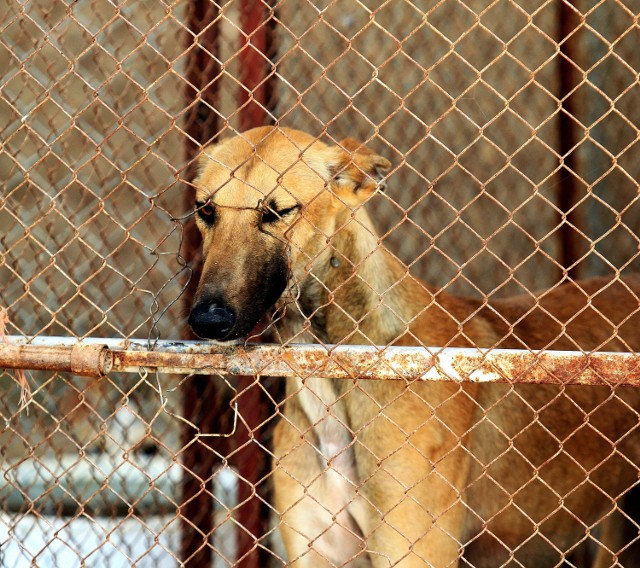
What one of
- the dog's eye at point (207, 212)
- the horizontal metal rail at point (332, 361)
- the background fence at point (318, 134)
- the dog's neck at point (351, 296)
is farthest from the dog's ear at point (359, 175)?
the background fence at point (318, 134)

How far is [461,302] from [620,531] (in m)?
1.46

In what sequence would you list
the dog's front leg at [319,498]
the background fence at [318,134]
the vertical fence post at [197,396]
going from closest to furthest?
the dog's front leg at [319,498] → the vertical fence post at [197,396] → the background fence at [318,134]

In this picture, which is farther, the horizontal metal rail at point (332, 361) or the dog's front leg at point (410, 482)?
the dog's front leg at point (410, 482)

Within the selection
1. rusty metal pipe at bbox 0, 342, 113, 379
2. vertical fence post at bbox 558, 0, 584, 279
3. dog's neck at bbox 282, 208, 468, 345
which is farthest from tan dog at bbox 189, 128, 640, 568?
vertical fence post at bbox 558, 0, 584, 279

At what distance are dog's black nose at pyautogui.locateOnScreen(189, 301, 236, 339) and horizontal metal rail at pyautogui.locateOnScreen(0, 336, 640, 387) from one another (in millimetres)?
51

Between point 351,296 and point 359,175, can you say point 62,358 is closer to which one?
point 351,296

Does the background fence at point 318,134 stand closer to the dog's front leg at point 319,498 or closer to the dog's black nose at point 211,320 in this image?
the dog's front leg at point 319,498

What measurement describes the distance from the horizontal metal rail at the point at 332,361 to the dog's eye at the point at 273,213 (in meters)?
0.50

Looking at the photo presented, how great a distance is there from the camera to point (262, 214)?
2.73m

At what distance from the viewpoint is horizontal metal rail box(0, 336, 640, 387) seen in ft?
7.52

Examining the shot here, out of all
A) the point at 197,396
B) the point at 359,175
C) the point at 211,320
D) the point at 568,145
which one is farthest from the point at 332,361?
the point at 568,145

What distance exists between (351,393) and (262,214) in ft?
2.24

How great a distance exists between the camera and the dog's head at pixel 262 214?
8.13ft

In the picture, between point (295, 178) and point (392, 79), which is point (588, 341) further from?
point (392, 79)
